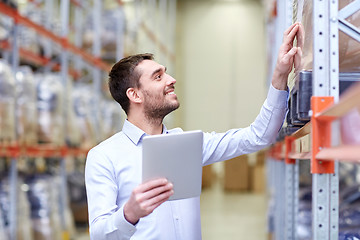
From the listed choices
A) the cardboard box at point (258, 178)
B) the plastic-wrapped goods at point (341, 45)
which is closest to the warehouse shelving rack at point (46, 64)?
the plastic-wrapped goods at point (341, 45)

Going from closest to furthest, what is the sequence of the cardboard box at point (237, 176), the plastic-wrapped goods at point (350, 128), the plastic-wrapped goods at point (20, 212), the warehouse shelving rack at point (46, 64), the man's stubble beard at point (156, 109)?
the plastic-wrapped goods at point (350, 128) < the man's stubble beard at point (156, 109) < the warehouse shelving rack at point (46, 64) < the plastic-wrapped goods at point (20, 212) < the cardboard box at point (237, 176)

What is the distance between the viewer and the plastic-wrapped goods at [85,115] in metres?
7.77

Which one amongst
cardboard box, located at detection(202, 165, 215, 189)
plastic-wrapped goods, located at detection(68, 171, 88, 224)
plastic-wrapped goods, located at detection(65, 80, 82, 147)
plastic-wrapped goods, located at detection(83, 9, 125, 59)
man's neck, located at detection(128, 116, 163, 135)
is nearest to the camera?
man's neck, located at detection(128, 116, 163, 135)

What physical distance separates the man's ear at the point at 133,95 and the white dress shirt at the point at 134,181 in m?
0.11

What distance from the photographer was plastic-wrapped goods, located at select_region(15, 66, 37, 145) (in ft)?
18.5

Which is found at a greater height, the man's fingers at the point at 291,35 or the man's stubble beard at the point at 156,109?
the man's fingers at the point at 291,35

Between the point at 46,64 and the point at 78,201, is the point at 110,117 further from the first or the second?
the point at 46,64

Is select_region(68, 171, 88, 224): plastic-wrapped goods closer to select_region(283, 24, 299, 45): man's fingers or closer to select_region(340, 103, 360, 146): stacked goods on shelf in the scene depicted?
select_region(283, 24, 299, 45): man's fingers

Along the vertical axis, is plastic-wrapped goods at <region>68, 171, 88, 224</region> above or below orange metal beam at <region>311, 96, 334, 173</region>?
below

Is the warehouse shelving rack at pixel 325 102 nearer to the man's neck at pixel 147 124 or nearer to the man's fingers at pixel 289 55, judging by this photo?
the man's fingers at pixel 289 55

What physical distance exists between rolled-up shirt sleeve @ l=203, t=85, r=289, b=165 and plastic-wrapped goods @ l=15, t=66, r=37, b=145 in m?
3.35

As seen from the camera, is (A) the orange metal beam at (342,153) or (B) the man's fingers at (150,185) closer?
(A) the orange metal beam at (342,153)

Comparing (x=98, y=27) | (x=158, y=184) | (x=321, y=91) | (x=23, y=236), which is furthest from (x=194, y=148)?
(x=98, y=27)

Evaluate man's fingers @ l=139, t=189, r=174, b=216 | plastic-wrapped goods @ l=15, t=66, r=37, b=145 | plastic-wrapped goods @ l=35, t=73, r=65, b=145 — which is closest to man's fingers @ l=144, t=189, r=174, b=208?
man's fingers @ l=139, t=189, r=174, b=216
